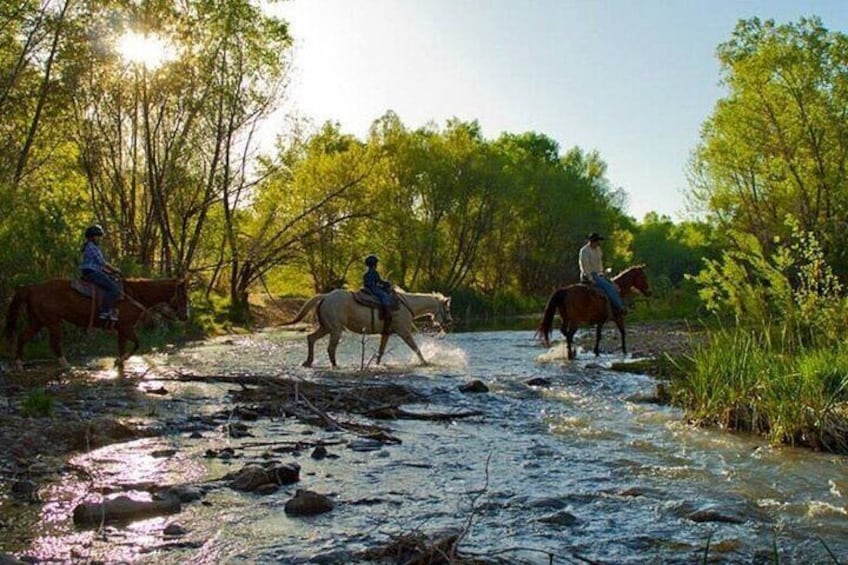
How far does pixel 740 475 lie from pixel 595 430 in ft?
8.76

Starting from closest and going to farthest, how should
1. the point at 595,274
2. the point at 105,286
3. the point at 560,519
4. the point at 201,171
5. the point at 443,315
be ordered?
the point at 560,519
the point at 105,286
the point at 443,315
the point at 595,274
the point at 201,171

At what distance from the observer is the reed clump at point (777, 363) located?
9.73 metres

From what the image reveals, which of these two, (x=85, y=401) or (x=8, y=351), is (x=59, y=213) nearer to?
(x=8, y=351)

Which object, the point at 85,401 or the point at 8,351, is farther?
the point at 8,351

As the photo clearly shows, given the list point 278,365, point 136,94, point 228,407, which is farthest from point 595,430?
point 136,94

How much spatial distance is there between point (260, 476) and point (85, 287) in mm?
10290

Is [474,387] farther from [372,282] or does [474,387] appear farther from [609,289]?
[609,289]

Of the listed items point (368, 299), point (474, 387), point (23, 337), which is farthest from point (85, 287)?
point (474, 387)

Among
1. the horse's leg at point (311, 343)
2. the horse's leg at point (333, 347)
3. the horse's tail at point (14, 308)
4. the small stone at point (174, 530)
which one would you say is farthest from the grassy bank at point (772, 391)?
the horse's tail at point (14, 308)

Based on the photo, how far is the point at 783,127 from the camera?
4134 cm

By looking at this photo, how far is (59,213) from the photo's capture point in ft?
64.5

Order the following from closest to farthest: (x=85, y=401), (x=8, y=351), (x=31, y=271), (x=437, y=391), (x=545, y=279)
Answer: (x=85, y=401), (x=437, y=391), (x=8, y=351), (x=31, y=271), (x=545, y=279)

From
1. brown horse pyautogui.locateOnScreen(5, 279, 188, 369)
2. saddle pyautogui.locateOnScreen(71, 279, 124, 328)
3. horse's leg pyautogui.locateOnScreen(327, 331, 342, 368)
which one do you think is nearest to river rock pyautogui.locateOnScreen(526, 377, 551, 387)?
horse's leg pyautogui.locateOnScreen(327, 331, 342, 368)

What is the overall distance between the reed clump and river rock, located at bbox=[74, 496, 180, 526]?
702 cm
